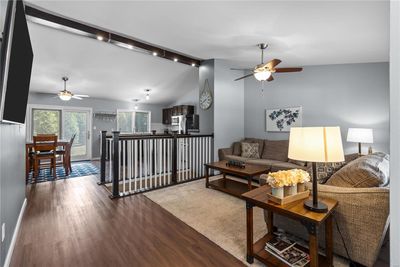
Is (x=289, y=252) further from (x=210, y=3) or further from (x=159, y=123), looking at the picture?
(x=159, y=123)

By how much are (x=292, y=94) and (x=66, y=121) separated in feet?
23.5

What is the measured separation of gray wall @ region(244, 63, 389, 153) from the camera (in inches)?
141

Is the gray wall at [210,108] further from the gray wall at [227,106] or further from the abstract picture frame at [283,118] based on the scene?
the abstract picture frame at [283,118]

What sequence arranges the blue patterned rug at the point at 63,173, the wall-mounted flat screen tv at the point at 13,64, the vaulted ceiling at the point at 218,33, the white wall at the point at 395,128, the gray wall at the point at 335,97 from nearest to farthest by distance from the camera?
the white wall at the point at 395,128 → the wall-mounted flat screen tv at the point at 13,64 → the vaulted ceiling at the point at 218,33 → the gray wall at the point at 335,97 → the blue patterned rug at the point at 63,173

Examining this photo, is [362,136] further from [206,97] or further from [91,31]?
[91,31]

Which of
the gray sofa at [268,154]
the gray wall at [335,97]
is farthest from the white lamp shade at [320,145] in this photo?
the gray wall at [335,97]

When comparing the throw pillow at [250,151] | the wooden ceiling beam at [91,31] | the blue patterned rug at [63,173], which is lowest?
the blue patterned rug at [63,173]

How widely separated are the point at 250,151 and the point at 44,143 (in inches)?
189

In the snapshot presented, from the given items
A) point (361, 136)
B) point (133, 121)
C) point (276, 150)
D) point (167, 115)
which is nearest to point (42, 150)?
point (133, 121)

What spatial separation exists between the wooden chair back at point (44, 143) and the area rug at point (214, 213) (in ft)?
8.74

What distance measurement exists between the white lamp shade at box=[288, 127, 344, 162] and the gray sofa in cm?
251

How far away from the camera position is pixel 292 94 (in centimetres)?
466

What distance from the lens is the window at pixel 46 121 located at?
6.01m

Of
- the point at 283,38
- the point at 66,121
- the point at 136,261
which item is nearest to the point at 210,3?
the point at 283,38
